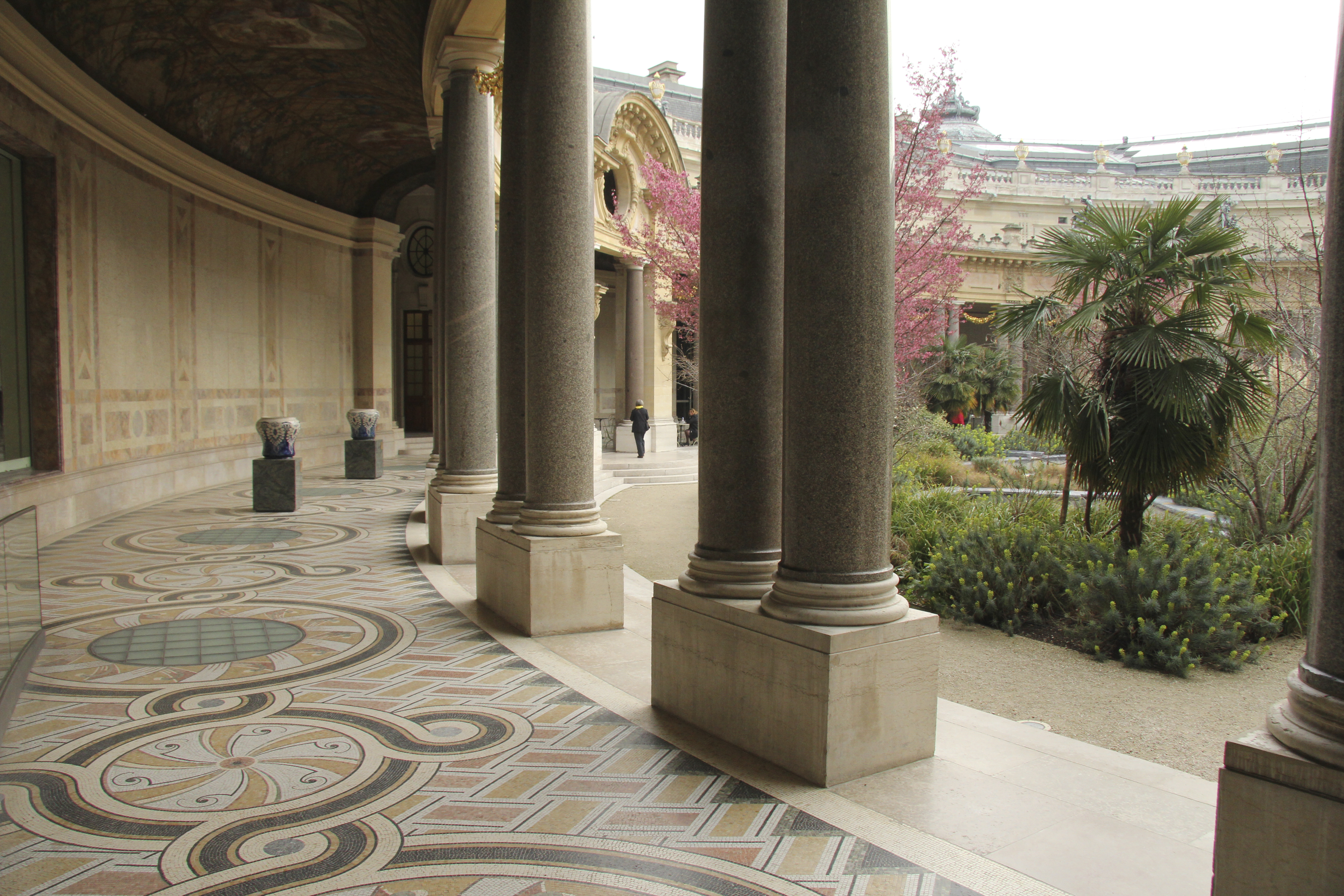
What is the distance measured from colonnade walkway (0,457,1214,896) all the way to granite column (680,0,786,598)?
1042mm

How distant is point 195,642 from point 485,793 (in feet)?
11.2

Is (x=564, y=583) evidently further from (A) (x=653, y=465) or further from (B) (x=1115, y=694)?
(A) (x=653, y=465)

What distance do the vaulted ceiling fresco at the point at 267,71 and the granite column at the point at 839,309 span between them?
9.26 m

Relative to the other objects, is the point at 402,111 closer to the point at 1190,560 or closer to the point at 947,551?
the point at 947,551

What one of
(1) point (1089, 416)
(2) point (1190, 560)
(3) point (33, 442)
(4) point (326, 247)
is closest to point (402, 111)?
(4) point (326, 247)

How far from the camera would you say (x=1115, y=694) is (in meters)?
6.25

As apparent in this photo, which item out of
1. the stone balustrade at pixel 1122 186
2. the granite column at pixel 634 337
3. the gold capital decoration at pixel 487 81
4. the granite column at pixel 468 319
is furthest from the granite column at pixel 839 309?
the stone balustrade at pixel 1122 186

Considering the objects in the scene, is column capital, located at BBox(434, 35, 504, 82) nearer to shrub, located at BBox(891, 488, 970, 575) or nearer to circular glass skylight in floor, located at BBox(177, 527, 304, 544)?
circular glass skylight in floor, located at BBox(177, 527, 304, 544)

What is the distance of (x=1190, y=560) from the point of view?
7453mm

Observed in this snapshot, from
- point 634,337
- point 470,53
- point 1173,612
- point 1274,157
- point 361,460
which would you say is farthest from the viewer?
point 1274,157

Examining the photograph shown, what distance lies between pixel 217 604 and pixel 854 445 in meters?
5.69

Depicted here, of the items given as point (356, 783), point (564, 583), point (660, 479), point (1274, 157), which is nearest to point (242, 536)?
point (564, 583)

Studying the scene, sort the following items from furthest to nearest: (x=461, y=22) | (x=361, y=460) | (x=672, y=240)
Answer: (x=672, y=240) < (x=361, y=460) < (x=461, y=22)

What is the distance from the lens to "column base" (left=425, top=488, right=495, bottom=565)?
28.8 feet
